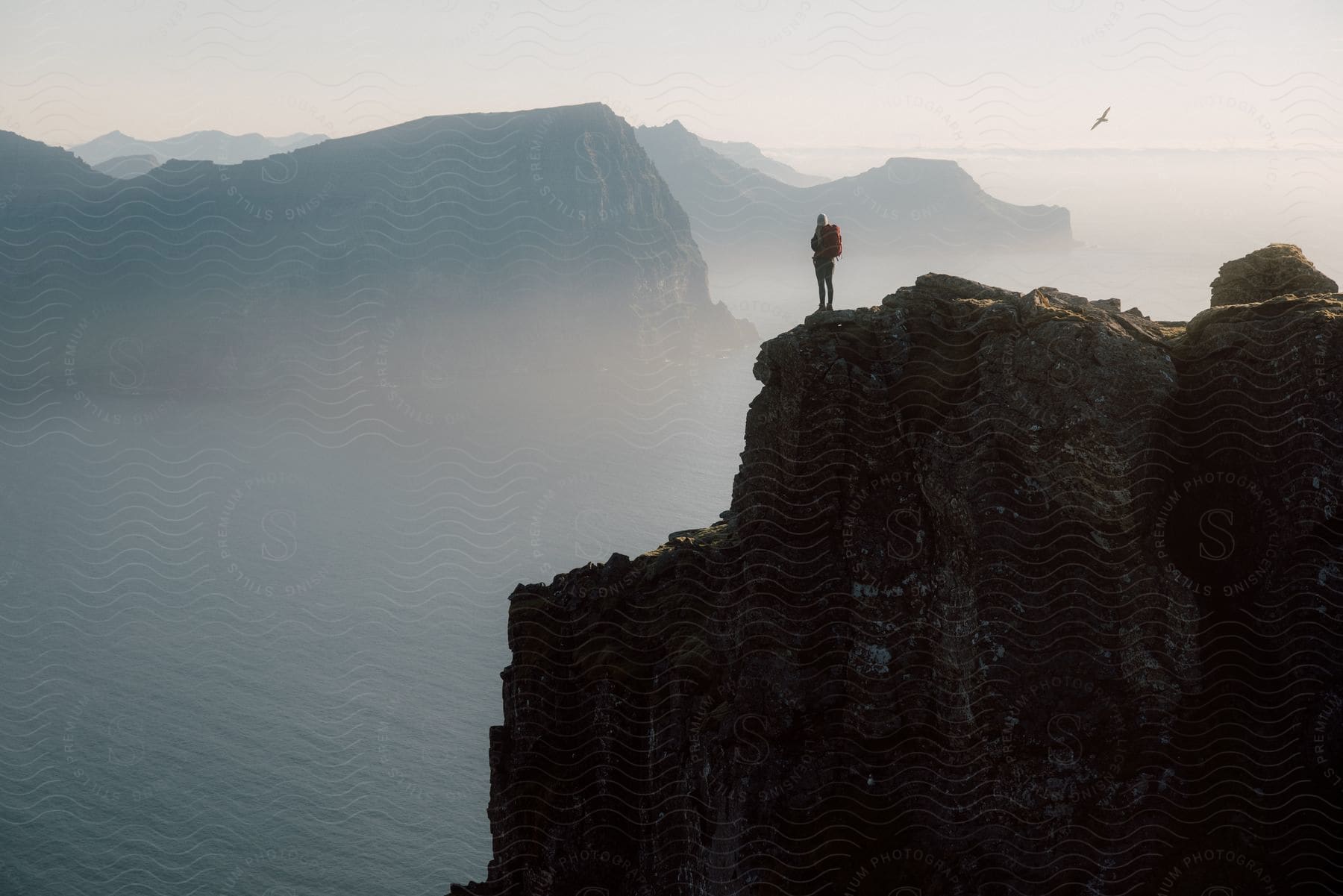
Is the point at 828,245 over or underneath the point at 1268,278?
over

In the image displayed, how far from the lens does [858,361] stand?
1179 inches

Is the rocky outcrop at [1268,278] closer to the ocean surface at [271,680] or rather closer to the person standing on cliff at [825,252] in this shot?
the person standing on cliff at [825,252]

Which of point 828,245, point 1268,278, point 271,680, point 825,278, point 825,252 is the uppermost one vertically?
point 828,245

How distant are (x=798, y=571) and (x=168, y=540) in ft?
632

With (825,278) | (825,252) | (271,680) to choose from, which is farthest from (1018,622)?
(271,680)

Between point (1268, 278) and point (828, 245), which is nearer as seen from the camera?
point (1268, 278)

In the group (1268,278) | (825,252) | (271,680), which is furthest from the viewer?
(271,680)

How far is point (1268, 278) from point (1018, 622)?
16673mm

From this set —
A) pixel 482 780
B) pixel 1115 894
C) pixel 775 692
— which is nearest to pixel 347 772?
pixel 482 780

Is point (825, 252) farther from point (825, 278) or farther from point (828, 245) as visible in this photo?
point (825, 278)

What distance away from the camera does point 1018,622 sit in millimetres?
26047

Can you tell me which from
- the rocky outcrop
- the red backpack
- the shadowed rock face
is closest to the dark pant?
the red backpack

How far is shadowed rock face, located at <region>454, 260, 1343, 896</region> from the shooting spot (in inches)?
955

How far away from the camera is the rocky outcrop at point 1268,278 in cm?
3080
